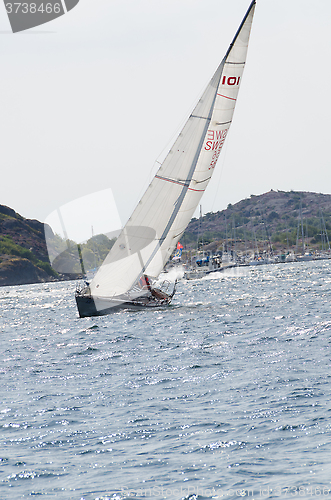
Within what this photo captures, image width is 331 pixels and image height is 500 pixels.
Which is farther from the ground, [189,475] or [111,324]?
[189,475]

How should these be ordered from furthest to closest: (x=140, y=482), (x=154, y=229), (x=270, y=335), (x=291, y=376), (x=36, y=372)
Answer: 1. (x=154, y=229)
2. (x=270, y=335)
3. (x=36, y=372)
4. (x=291, y=376)
5. (x=140, y=482)

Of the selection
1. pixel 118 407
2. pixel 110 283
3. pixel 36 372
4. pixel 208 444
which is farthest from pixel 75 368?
pixel 110 283

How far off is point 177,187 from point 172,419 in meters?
20.6

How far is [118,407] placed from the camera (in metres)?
10.4

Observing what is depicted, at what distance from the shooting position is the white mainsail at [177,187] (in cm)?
2770

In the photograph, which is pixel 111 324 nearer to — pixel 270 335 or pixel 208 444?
pixel 270 335

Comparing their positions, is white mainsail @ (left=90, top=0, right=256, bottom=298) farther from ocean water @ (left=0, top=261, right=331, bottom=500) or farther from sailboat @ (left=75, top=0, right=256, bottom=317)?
ocean water @ (left=0, top=261, right=331, bottom=500)

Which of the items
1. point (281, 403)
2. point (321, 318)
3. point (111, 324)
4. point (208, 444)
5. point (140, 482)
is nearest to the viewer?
point (140, 482)

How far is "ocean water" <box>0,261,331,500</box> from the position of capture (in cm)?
686

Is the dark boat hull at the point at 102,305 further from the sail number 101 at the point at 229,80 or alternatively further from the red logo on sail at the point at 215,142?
the sail number 101 at the point at 229,80

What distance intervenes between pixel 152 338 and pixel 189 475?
43.6ft

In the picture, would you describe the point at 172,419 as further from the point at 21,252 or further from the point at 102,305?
the point at 21,252

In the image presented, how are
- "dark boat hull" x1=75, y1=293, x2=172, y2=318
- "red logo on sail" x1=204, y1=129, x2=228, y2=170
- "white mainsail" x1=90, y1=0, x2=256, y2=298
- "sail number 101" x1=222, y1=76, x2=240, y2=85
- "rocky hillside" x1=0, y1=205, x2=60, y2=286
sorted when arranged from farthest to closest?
1. "rocky hillside" x1=0, y1=205, x2=60, y2=286
2. "red logo on sail" x1=204, y1=129, x2=228, y2=170
3. "sail number 101" x1=222, y1=76, x2=240, y2=85
4. "dark boat hull" x1=75, y1=293, x2=172, y2=318
5. "white mainsail" x1=90, y1=0, x2=256, y2=298

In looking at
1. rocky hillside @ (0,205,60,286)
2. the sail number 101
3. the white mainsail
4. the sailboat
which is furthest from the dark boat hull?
rocky hillside @ (0,205,60,286)
